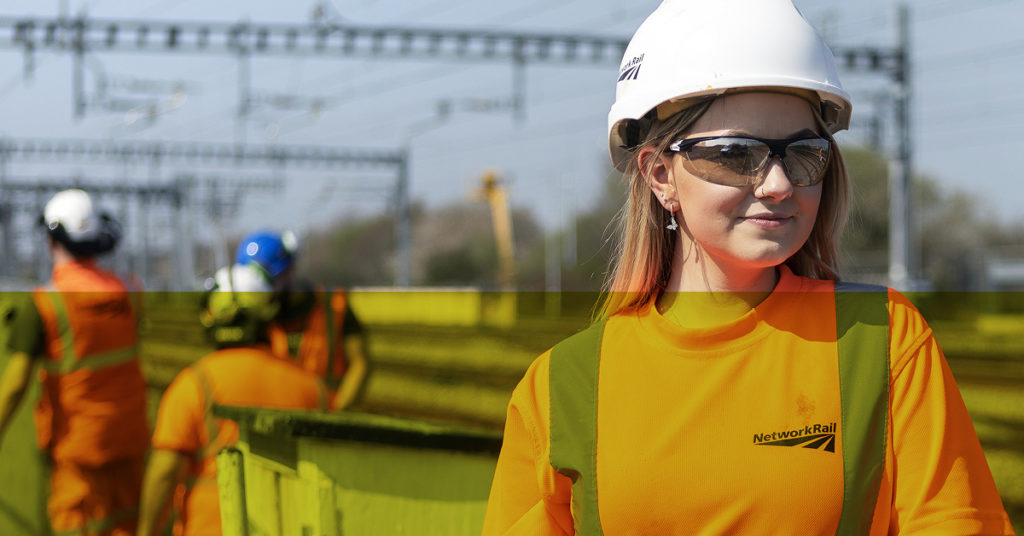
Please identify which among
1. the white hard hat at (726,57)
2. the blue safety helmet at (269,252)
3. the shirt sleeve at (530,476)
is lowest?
the shirt sleeve at (530,476)

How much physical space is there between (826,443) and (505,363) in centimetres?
1894

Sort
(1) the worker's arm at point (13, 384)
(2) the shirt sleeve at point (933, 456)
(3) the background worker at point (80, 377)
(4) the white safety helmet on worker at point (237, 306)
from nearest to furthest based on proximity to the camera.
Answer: (2) the shirt sleeve at point (933, 456)
(4) the white safety helmet on worker at point (237, 306)
(1) the worker's arm at point (13, 384)
(3) the background worker at point (80, 377)

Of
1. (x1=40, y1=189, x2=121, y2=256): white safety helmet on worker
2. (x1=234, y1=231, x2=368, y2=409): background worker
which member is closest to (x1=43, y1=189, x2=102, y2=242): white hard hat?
(x1=40, y1=189, x2=121, y2=256): white safety helmet on worker

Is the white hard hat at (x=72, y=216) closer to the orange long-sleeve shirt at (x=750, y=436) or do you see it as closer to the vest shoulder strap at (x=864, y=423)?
the orange long-sleeve shirt at (x=750, y=436)

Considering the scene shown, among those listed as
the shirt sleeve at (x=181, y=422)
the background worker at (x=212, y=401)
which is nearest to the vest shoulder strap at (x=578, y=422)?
the background worker at (x=212, y=401)

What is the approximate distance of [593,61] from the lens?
20.8 metres

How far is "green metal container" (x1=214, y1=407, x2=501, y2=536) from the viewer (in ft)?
7.27

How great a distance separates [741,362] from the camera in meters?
1.56

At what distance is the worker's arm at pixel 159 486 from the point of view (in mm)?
3402

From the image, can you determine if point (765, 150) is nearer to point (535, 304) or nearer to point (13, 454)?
point (13, 454)

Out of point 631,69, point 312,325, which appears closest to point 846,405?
point 631,69

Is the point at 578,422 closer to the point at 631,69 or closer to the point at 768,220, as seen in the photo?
the point at 768,220

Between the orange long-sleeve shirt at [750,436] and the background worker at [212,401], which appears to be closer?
the orange long-sleeve shirt at [750,436]

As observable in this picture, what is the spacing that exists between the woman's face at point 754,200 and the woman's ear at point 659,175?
5 cm
